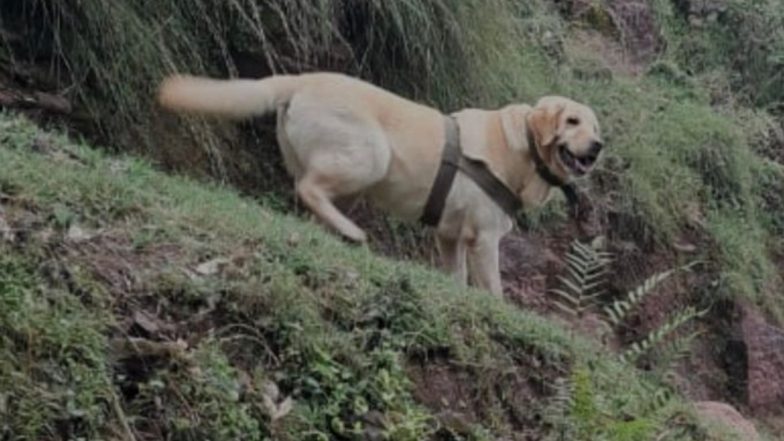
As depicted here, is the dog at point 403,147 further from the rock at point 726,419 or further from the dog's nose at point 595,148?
the rock at point 726,419

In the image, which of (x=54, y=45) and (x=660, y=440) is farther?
(x=54, y=45)

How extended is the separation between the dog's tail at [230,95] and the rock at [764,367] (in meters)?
4.41

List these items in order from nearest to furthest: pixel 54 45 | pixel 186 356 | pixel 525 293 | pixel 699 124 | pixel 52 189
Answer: pixel 186 356, pixel 52 189, pixel 54 45, pixel 525 293, pixel 699 124

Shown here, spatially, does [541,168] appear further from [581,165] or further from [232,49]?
[232,49]

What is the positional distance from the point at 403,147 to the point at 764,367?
12.9ft

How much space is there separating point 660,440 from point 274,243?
1.67m

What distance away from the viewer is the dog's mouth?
25.1 feet

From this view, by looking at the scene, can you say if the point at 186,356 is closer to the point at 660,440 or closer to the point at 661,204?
the point at 660,440

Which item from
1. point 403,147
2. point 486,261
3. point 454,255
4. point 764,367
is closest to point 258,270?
point 403,147

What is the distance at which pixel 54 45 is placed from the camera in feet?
24.3

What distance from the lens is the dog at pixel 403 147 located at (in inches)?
284

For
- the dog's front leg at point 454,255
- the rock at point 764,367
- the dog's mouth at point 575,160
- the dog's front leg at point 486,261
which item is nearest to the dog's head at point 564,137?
the dog's mouth at point 575,160

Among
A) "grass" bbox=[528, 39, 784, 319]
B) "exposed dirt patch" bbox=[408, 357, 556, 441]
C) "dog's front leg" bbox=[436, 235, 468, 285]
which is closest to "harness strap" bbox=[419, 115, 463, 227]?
"dog's front leg" bbox=[436, 235, 468, 285]

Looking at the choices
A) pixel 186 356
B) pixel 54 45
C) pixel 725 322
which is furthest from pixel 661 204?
pixel 186 356
